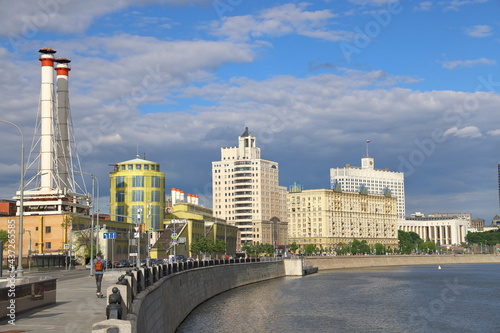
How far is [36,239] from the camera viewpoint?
427 ft

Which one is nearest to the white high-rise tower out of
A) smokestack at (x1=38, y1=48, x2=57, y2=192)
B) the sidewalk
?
smokestack at (x1=38, y1=48, x2=57, y2=192)

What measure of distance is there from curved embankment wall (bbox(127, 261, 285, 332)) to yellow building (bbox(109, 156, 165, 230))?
256 ft

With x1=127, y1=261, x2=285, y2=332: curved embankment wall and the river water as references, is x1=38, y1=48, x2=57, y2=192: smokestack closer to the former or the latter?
x1=127, y1=261, x2=285, y2=332: curved embankment wall

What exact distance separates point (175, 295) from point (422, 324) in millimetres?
20168

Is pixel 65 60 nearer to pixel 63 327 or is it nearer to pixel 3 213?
pixel 3 213

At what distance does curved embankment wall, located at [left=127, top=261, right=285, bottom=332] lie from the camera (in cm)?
2629

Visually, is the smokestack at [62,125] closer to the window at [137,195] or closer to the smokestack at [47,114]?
the smokestack at [47,114]

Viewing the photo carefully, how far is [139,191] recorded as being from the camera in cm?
18075

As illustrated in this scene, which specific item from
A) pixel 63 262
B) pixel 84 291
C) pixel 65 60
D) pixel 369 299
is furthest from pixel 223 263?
pixel 65 60

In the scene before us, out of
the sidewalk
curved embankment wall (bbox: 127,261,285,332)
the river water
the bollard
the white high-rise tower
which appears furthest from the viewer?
the white high-rise tower

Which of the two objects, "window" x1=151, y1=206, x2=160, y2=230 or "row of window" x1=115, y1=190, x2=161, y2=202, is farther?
"window" x1=151, y1=206, x2=160, y2=230

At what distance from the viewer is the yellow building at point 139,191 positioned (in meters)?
180

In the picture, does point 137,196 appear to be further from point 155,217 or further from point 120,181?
point 155,217

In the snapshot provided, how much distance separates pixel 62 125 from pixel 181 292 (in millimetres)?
111995
